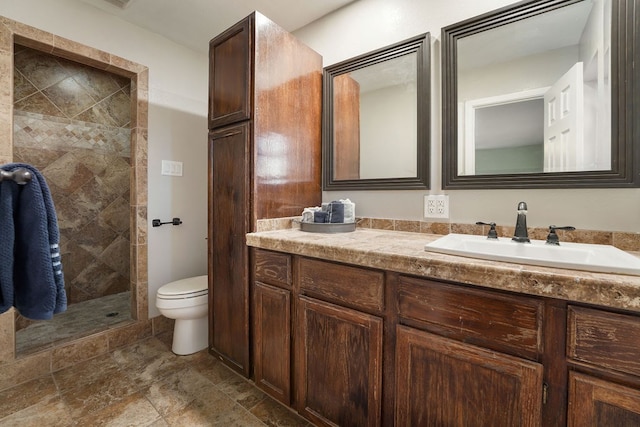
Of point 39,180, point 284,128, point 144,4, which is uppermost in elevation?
point 144,4

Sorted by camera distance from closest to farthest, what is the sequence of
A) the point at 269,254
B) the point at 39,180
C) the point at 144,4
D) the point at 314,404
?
the point at 39,180 < the point at 314,404 < the point at 269,254 < the point at 144,4

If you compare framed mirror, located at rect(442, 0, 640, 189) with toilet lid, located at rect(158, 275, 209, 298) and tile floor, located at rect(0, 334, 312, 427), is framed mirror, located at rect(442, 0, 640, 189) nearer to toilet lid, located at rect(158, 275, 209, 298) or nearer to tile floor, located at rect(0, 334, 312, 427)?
tile floor, located at rect(0, 334, 312, 427)

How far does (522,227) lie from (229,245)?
4.95 ft

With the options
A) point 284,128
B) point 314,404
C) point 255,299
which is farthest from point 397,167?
point 314,404

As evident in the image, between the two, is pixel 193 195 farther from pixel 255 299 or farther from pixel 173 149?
pixel 255 299

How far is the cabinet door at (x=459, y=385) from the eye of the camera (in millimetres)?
796

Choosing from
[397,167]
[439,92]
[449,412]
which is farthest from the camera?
[397,167]

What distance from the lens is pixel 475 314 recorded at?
857 mm

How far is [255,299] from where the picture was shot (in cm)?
152

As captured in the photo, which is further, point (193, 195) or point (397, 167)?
point (193, 195)

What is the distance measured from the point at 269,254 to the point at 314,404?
2.40 ft

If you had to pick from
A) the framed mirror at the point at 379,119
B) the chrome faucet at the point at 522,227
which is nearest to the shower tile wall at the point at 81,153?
the framed mirror at the point at 379,119

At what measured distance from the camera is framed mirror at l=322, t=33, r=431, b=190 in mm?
1595

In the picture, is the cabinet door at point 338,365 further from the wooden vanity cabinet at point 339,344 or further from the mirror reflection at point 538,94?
the mirror reflection at point 538,94
